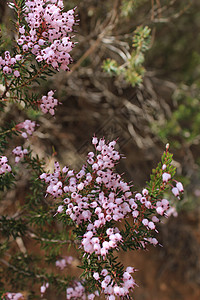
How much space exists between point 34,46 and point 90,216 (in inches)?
24.1

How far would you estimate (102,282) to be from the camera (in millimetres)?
830

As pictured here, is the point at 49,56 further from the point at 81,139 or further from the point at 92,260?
the point at 81,139

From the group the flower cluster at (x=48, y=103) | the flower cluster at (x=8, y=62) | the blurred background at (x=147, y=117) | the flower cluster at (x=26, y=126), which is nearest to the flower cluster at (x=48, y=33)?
the flower cluster at (x=8, y=62)

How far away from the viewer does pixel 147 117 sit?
2.88 m

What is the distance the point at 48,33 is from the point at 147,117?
2.07m

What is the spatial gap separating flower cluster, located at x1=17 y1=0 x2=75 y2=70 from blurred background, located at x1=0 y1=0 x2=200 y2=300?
1.55m

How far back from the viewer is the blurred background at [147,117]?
2.68 m

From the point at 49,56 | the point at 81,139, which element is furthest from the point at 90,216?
the point at 81,139

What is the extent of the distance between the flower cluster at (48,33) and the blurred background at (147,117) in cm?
155

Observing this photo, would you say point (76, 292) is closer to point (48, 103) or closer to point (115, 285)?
point (115, 285)

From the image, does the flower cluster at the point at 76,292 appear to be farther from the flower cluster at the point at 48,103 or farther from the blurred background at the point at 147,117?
the blurred background at the point at 147,117

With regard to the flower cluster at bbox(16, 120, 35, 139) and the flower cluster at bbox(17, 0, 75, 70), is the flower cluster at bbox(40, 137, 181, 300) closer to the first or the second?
the flower cluster at bbox(16, 120, 35, 139)

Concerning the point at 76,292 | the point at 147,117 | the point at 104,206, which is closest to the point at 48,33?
the point at 104,206

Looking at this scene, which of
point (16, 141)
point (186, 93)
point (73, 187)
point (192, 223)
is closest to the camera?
point (73, 187)
